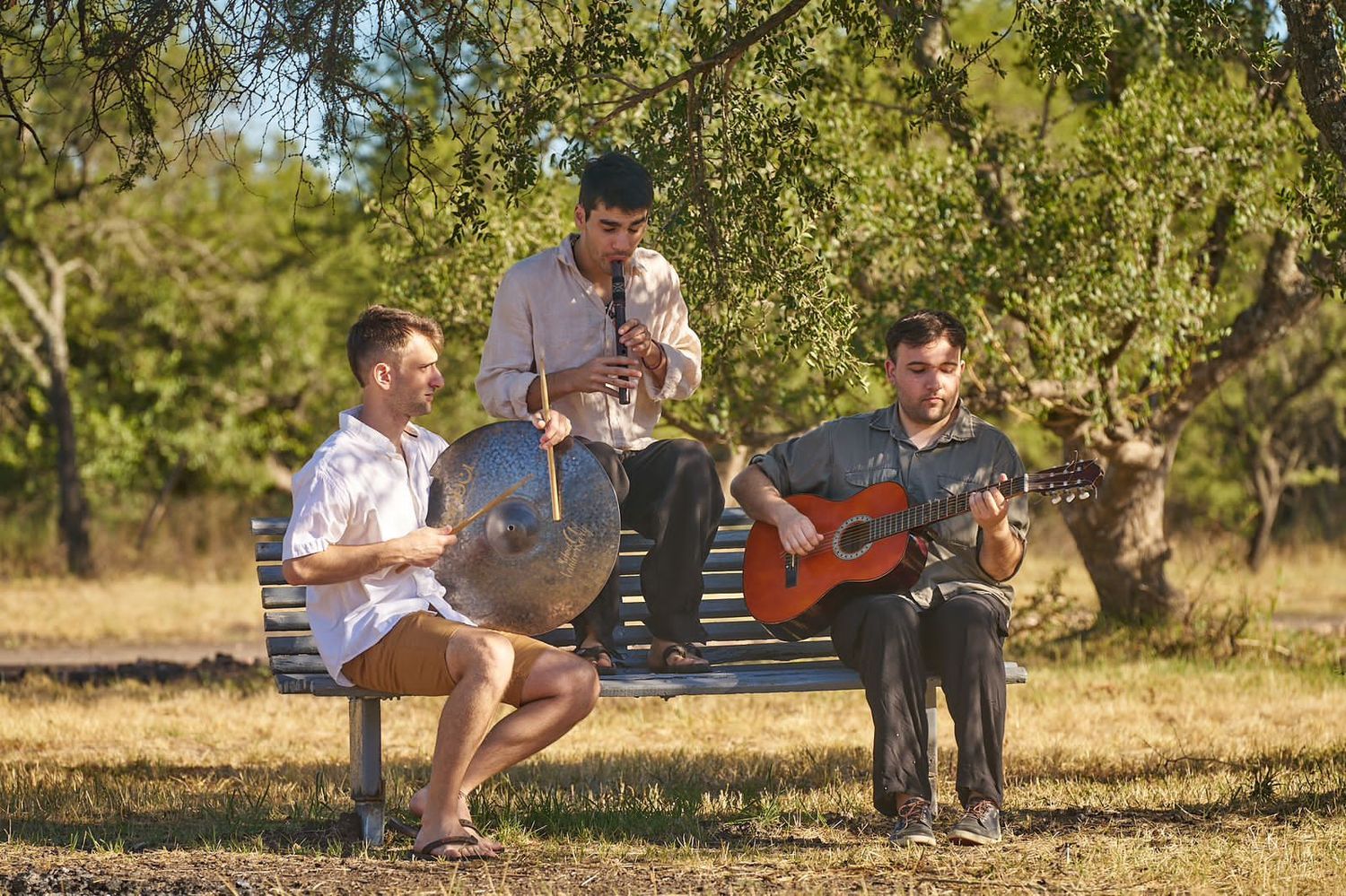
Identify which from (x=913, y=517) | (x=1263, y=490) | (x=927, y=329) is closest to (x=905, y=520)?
(x=913, y=517)

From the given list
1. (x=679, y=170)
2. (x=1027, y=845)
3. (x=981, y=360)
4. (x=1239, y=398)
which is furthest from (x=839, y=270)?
(x=1239, y=398)

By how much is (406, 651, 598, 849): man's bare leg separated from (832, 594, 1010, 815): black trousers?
88 centimetres

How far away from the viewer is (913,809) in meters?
5.11

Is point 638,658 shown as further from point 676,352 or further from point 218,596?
point 218,596

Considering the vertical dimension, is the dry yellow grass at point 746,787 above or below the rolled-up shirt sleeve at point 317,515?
below

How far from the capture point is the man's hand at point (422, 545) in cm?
496

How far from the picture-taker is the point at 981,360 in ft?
33.2

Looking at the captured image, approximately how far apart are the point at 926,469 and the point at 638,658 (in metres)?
1.18

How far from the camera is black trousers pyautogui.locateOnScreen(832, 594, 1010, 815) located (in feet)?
16.9

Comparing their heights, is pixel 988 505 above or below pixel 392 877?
above

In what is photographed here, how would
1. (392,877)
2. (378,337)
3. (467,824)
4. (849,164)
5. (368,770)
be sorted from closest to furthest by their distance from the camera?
(392,877) → (467,824) → (378,337) → (368,770) → (849,164)

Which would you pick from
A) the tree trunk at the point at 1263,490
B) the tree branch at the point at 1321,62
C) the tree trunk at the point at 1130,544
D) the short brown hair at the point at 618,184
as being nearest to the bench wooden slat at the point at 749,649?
the short brown hair at the point at 618,184

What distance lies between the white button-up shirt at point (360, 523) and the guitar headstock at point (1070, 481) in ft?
5.83

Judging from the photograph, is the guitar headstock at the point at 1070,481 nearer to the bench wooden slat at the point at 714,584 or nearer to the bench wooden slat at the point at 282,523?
the bench wooden slat at the point at 282,523
